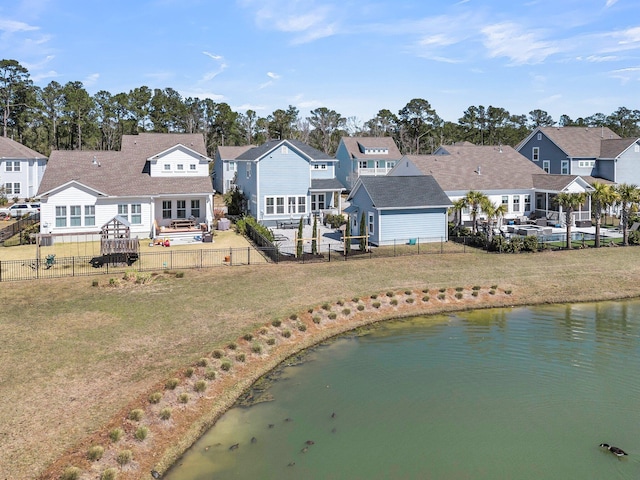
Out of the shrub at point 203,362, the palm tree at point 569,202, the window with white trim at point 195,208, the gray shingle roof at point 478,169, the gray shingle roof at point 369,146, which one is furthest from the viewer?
the gray shingle roof at point 369,146

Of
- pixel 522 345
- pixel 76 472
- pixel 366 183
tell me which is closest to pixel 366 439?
pixel 76 472

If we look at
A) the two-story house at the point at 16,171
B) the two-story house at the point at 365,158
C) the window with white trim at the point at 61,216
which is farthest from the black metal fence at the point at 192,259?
the two-story house at the point at 16,171

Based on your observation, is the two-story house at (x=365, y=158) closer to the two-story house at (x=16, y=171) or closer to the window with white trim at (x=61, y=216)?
the window with white trim at (x=61, y=216)

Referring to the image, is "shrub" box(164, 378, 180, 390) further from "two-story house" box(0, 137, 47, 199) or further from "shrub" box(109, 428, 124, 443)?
"two-story house" box(0, 137, 47, 199)

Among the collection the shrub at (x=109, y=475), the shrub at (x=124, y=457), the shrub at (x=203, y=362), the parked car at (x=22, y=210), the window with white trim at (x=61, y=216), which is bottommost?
the shrub at (x=109, y=475)

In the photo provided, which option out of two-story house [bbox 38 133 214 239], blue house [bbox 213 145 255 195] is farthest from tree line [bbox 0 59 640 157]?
two-story house [bbox 38 133 214 239]
